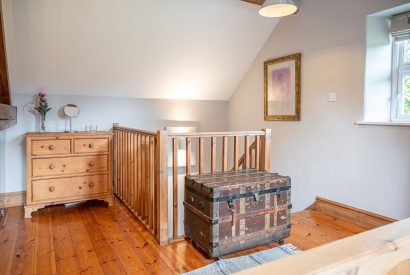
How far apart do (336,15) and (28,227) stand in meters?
3.66

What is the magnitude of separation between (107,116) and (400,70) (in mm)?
3327

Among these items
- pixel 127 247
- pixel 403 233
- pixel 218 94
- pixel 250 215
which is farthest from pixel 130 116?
pixel 403 233

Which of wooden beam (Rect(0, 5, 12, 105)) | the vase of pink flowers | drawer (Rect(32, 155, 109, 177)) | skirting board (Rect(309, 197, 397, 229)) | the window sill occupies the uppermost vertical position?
wooden beam (Rect(0, 5, 12, 105))

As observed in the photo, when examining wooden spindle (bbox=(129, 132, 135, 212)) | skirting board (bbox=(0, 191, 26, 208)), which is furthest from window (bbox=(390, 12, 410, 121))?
skirting board (bbox=(0, 191, 26, 208))

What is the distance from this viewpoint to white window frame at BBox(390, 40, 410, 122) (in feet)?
9.08

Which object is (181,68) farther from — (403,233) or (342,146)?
(403,233)

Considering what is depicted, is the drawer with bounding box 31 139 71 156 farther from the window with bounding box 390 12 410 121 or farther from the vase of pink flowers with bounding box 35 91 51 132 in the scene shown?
the window with bounding box 390 12 410 121

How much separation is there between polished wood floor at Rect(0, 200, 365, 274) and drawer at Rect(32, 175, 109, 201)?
0.19m

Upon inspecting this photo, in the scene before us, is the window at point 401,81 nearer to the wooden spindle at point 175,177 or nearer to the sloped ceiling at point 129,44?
the sloped ceiling at point 129,44

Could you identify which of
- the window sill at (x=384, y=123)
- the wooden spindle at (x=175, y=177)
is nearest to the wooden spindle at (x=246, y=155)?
the wooden spindle at (x=175, y=177)

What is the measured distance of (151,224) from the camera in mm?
2525

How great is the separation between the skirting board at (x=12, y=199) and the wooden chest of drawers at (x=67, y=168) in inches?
21.7

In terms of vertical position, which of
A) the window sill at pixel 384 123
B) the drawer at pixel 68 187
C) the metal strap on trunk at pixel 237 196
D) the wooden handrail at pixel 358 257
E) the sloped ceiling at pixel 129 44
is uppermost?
the sloped ceiling at pixel 129 44

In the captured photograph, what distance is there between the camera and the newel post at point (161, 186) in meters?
2.24
